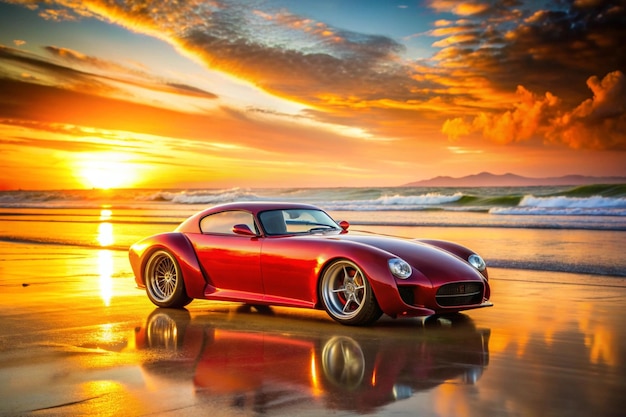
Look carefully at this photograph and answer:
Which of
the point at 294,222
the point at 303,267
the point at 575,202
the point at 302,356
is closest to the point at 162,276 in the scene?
the point at 294,222

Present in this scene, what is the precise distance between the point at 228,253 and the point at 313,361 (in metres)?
3.28

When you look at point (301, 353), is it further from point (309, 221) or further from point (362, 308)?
point (309, 221)

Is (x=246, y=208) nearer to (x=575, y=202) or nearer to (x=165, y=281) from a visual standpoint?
(x=165, y=281)

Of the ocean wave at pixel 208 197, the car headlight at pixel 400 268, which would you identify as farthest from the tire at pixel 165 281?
the ocean wave at pixel 208 197

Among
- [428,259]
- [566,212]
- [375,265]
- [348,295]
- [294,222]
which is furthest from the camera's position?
[566,212]

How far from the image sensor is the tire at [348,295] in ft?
26.3

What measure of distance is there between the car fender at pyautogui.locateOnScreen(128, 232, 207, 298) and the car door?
3.7 inches

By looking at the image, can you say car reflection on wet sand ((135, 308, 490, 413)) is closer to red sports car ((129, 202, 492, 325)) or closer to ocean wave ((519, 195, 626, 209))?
red sports car ((129, 202, 492, 325))

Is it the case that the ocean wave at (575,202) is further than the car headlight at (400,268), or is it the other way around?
the ocean wave at (575,202)

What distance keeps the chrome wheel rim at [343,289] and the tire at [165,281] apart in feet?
7.15

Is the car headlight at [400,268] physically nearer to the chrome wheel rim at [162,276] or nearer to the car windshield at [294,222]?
the car windshield at [294,222]

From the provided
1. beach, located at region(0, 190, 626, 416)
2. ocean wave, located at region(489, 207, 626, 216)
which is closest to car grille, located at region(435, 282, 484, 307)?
beach, located at region(0, 190, 626, 416)

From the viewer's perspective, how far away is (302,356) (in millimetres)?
6492

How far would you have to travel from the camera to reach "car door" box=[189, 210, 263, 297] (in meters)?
9.08
